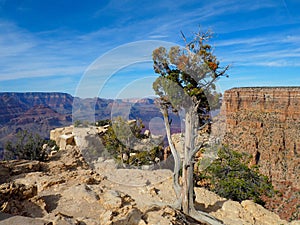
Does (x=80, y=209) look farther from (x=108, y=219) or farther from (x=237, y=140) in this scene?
(x=237, y=140)

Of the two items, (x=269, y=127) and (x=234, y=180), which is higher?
(x=234, y=180)

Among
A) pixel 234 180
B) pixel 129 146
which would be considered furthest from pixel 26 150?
pixel 234 180

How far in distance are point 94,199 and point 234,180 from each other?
945 centimetres

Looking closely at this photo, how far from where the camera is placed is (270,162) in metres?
61.0

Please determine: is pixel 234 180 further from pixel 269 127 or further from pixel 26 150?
pixel 269 127

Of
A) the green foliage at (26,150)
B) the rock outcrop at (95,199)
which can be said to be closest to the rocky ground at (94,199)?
the rock outcrop at (95,199)

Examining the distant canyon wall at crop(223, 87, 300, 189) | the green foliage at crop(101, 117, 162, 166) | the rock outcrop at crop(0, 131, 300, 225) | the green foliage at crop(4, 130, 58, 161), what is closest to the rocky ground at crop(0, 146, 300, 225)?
the rock outcrop at crop(0, 131, 300, 225)

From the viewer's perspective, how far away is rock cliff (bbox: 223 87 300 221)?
57.4 metres

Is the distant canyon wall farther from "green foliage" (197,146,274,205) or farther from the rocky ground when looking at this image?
the rocky ground

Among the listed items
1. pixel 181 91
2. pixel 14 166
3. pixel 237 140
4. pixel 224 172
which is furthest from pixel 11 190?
pixel 237 140

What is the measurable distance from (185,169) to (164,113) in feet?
8.25

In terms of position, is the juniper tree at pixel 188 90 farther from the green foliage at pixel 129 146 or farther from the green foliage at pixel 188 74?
the green foliage at pixel 129 146

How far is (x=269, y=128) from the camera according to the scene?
220 feet

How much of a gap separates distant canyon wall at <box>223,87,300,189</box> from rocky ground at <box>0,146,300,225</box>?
45.9m
